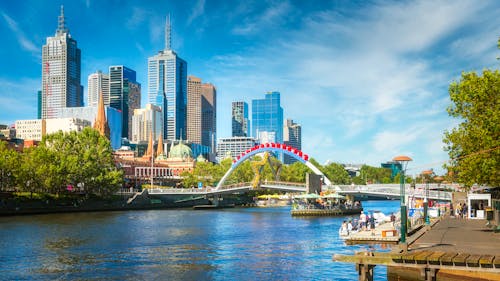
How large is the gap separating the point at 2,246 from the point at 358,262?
36745mm

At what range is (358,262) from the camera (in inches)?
1068

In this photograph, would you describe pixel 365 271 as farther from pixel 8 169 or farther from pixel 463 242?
pixel 8 169

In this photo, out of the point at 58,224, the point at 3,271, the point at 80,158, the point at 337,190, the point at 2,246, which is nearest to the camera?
the point at 3,271

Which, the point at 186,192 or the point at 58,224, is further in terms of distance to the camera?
the point at 186,192

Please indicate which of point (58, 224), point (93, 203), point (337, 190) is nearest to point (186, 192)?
point (93, 203)

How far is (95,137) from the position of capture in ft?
441

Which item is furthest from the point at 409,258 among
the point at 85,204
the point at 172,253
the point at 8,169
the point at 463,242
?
the point at 85,204

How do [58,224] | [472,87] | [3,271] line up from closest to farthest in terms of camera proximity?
[3,271], [472,87], [58,224]

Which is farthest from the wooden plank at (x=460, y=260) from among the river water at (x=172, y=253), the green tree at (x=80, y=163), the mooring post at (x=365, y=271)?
the green tree at (x=80, y=163)

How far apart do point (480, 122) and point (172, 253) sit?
2628 centimetres

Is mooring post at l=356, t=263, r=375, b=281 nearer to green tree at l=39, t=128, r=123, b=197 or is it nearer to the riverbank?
the riverbank

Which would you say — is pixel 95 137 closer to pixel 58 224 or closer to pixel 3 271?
pixel 58 224

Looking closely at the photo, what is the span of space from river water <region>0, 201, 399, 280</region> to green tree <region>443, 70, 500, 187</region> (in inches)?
414

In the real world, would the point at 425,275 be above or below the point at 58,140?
below
